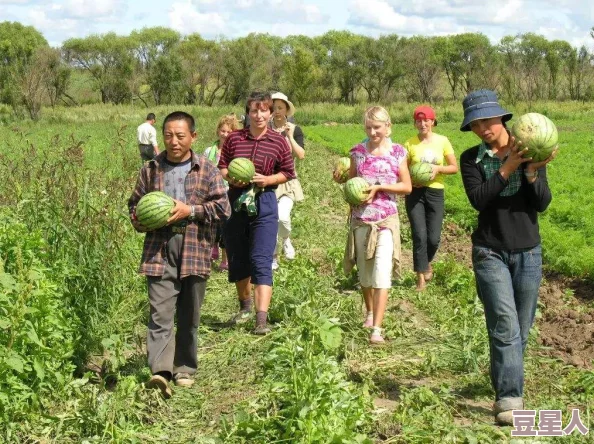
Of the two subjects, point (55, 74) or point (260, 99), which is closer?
point (260, 99)

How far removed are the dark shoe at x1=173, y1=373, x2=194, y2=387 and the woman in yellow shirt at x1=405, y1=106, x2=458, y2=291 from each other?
138 inches

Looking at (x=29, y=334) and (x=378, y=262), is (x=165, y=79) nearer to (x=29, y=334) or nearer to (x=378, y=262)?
(x=378, y=262)

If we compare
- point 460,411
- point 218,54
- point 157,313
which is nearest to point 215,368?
point 157,313

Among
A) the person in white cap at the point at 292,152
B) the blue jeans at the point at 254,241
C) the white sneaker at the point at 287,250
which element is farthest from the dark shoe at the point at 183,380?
the white sneaker at the point at 287,250

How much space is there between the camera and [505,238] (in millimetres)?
4785

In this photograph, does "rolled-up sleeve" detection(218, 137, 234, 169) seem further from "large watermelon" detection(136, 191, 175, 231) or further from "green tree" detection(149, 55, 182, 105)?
"green tree" detection(149, 55, 182, 105)

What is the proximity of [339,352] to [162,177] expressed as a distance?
2.03 m

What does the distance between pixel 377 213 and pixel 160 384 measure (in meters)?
2.54

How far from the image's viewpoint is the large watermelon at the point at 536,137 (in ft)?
14.8

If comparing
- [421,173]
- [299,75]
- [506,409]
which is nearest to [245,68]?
[299,75]

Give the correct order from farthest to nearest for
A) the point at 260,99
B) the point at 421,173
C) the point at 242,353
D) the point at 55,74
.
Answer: the point at 55,74
the point at 421,173
the point at 260,99
the point at 242,353

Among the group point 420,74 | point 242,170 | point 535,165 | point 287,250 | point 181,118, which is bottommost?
point 287,250

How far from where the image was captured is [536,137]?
450 centimetres

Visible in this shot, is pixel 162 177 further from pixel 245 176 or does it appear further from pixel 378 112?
pixel 378 112
